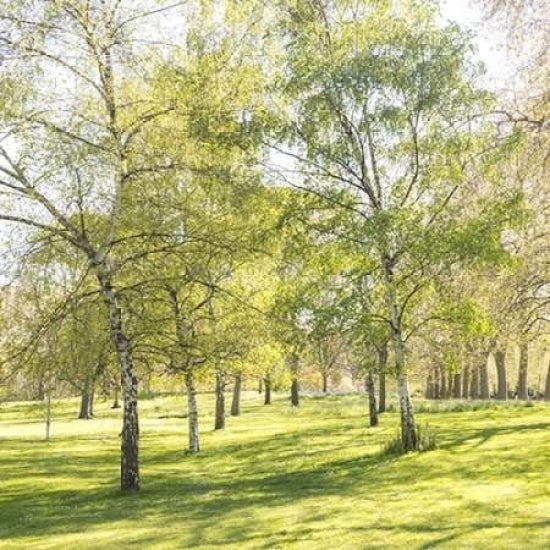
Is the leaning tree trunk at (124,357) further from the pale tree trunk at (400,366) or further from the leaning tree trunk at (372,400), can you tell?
the leaning tree trunk at (372,400)

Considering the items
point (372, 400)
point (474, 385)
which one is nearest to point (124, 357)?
point (372, 400)

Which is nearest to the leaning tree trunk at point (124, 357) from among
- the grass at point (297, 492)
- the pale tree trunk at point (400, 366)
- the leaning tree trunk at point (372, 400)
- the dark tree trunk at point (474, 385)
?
the grass at point (297, 492)

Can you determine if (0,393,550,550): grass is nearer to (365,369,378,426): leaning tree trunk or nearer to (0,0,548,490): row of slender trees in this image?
(365,369,378,426): leaning tree trunk

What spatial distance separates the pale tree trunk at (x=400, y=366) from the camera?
69.5 feet

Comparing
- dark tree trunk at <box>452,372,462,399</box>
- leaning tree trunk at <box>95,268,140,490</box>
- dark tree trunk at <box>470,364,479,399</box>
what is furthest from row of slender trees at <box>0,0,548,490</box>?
dark tree trunk at <box>452,372,462,399</box>

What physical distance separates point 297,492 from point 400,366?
17.2 ft

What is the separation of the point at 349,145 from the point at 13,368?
38.4ft

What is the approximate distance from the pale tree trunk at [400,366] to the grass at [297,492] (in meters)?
0.88

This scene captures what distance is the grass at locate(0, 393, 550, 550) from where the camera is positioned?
12.8 meters

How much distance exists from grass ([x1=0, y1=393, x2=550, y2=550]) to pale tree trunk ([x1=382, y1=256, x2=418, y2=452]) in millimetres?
880

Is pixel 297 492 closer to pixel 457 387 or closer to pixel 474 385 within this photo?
pixel 474 385

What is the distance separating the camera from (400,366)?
20.9 metres

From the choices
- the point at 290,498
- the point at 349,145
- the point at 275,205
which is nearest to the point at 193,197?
the point at 275,205

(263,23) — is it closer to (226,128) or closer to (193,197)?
(226,128)
